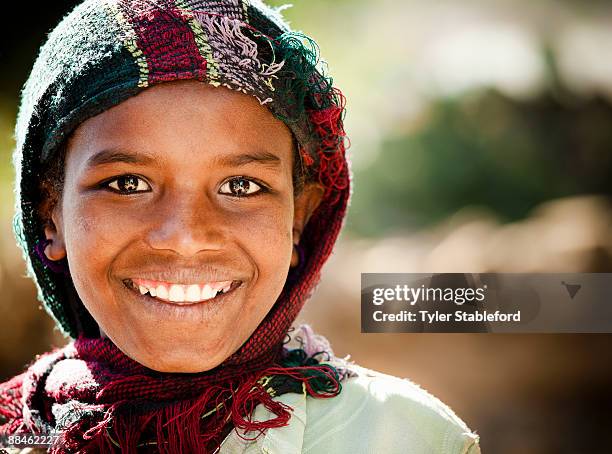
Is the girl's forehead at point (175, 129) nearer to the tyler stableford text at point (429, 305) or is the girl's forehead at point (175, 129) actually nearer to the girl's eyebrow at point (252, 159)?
the girl's eyebrow at point (252, 159)

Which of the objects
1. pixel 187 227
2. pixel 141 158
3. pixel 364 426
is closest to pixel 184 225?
pixel 187 227

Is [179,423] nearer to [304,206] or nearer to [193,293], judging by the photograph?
[193,293]

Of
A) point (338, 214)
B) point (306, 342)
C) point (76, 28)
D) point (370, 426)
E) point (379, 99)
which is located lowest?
point (370, 426)

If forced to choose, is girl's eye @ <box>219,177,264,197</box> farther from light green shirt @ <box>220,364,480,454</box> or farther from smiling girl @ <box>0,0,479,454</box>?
light green shirt @ <box>220,364,480,454</box>

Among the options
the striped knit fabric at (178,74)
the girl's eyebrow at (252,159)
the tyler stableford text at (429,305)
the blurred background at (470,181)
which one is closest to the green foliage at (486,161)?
the blurred background at (470,181)

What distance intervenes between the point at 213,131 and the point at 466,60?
256cm

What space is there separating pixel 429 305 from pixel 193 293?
683 millimetres

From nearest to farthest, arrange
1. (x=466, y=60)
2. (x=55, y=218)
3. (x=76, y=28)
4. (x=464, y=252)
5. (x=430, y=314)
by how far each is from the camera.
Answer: (x=76, y=28) < (x=55, y=218) < (x=430, y=314) < (x=464, y=252) < (x=466, y=60)

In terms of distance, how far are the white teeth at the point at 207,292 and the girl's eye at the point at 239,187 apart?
0.52 ft

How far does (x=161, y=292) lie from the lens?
4.07 feet

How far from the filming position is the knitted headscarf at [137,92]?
121 cm

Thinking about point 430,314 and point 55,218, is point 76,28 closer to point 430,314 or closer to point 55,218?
point 55,218

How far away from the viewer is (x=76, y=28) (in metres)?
1.28

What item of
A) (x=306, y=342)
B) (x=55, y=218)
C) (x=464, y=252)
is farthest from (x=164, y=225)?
(x=464, y=252)
